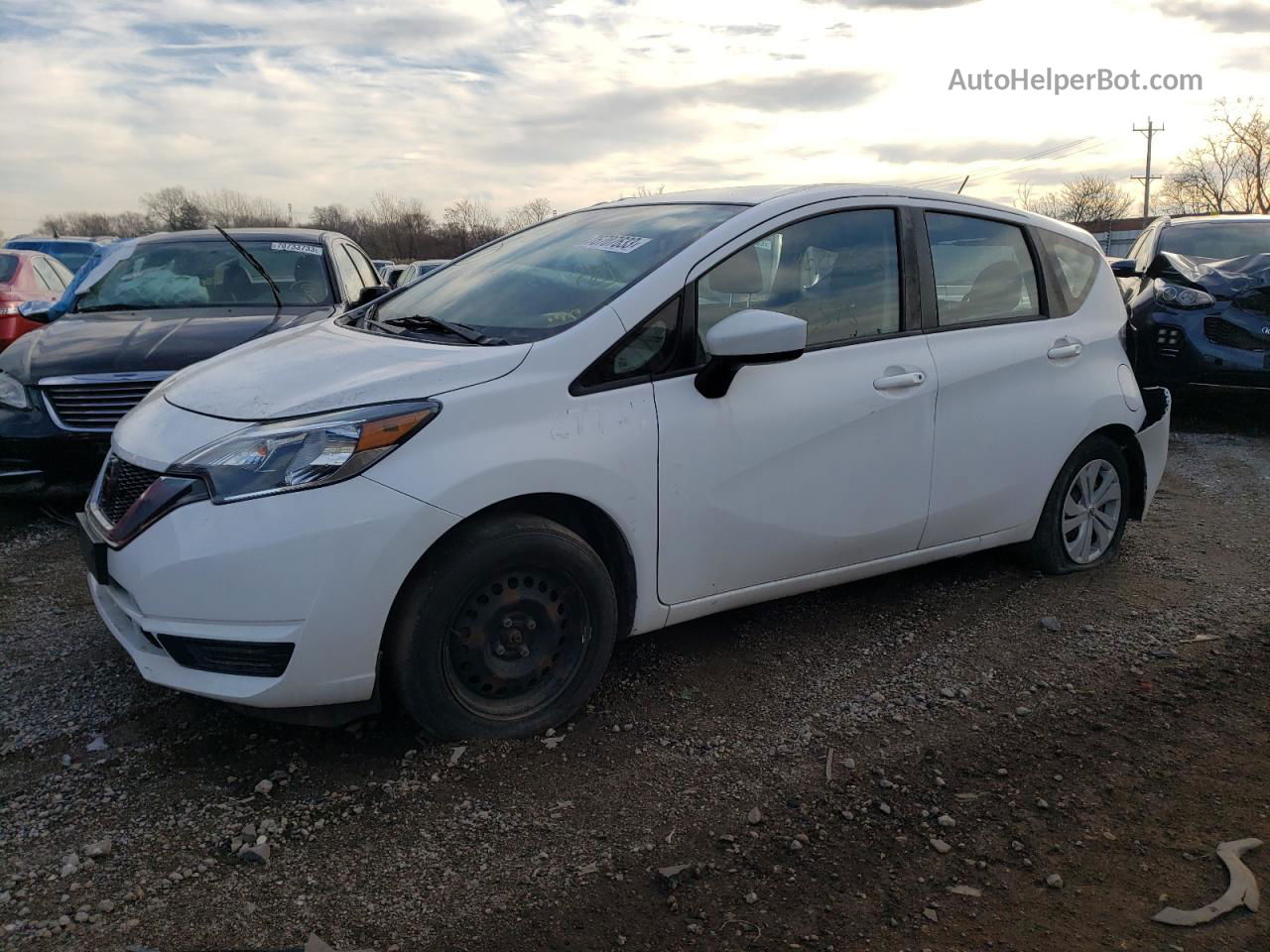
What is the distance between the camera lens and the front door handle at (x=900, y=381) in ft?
12.4

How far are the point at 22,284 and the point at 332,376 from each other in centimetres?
911

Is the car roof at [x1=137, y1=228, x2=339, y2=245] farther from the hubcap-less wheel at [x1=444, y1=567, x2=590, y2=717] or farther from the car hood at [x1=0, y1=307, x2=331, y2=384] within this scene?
the hubcap-less wheel at [x1=444, y1=567, x2=590, y2=717]

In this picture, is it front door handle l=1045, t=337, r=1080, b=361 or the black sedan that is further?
the black sedan

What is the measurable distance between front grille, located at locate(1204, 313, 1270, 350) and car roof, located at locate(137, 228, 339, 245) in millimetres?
6550

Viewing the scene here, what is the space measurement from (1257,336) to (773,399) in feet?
19.6

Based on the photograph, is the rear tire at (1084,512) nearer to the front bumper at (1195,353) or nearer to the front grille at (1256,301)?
the front bumper at (1195,353)

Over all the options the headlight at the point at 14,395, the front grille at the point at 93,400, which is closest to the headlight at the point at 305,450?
the front grille at the point at 93,400

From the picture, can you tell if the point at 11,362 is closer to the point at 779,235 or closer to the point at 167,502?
the point at 167,502

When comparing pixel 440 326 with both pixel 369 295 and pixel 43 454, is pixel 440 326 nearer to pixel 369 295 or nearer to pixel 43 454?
pixel 369 295

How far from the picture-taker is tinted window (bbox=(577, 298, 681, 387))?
3.21 m

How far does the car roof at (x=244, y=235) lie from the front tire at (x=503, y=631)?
185 inches

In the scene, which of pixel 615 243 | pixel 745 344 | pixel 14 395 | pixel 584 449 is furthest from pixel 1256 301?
pixel 14 395

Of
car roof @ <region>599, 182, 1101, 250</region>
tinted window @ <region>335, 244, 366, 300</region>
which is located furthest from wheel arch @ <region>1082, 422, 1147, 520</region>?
tinted window @ <region>335, 244, 366, 300</region>

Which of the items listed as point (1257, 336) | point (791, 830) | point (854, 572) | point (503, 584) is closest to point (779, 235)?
point (854, 572)
